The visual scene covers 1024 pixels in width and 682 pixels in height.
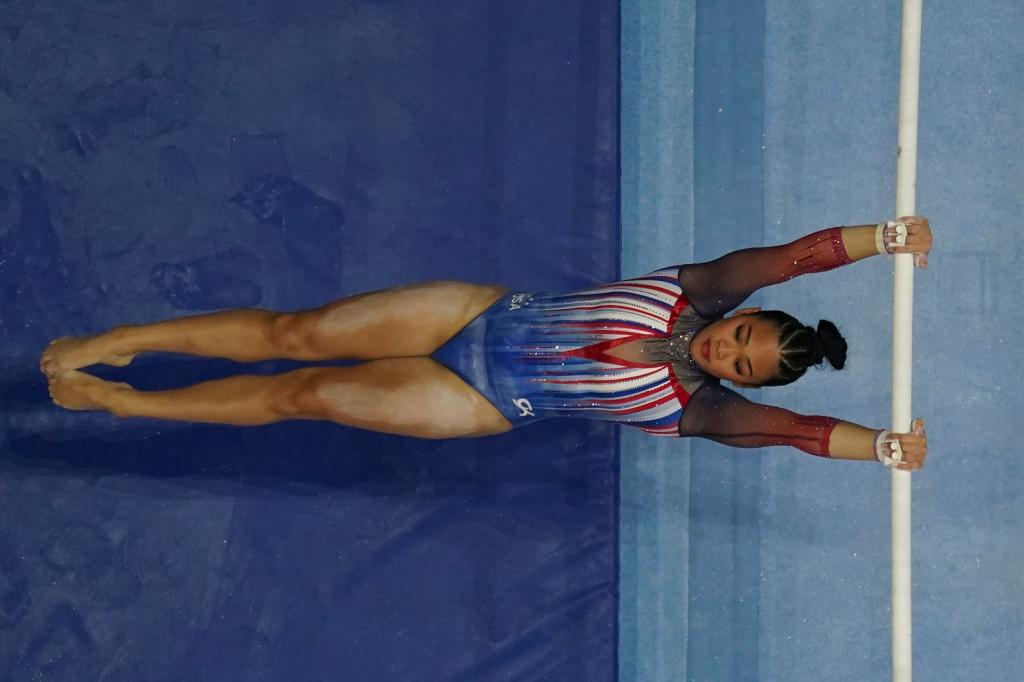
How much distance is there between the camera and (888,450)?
1.93 metres

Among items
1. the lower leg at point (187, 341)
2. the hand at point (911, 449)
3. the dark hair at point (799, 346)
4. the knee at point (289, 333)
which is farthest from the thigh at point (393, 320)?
the hand at point (911, 449)

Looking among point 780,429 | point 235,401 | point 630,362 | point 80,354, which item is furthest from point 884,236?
point 80,354

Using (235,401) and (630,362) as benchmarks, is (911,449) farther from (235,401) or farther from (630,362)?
(235,401)

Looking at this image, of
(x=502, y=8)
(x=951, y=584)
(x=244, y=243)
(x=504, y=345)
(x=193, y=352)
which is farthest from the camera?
(x=502, y=8)

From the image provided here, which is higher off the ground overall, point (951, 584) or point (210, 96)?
point (210, 96)

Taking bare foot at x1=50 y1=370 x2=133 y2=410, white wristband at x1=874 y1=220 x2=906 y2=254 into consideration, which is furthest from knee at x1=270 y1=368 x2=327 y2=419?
white wristband at x1=874 y1=220 x2=906 y2=254

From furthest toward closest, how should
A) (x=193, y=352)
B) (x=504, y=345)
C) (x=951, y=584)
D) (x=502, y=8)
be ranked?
1. (x=502, y=8)
2. (x=951, y=584)
3. (x=193, y=352)
4. (x=504, y=345)

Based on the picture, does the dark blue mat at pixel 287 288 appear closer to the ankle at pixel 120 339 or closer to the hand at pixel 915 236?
the ankle at pixel 120 339

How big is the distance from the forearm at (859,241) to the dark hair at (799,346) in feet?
0.47

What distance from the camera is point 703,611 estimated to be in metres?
2.77

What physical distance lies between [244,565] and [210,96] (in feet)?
4.10

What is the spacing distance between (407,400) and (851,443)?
2.99ft

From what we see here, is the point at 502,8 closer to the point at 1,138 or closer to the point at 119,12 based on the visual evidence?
the point at 119,12

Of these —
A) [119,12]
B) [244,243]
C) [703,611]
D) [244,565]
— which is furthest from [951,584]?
[119,12]
